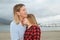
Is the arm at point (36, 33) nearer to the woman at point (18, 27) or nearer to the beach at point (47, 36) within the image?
the woman at point (18, 27)

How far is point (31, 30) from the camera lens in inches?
45.0

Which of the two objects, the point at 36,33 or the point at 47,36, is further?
the point at 47,36

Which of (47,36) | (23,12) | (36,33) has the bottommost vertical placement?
(47,36)

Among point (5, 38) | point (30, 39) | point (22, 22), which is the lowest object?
point (5, 38)

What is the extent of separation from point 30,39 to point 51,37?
4432 millimetres

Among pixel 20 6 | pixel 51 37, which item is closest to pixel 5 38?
pixel 51 37

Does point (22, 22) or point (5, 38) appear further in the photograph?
point (5, 38)

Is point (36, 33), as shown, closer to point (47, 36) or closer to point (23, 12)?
point (23, 12)

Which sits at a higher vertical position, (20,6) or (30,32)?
(20,6)

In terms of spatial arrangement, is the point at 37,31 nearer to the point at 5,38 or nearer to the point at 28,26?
the point at 28,26

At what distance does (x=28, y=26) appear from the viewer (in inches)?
46.4

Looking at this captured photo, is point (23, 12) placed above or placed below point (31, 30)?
above

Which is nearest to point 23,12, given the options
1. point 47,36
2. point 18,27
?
point 18,27

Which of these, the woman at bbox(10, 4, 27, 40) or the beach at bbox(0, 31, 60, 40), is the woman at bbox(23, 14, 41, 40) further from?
the beach at bbox(0, 31, 60, 40)
